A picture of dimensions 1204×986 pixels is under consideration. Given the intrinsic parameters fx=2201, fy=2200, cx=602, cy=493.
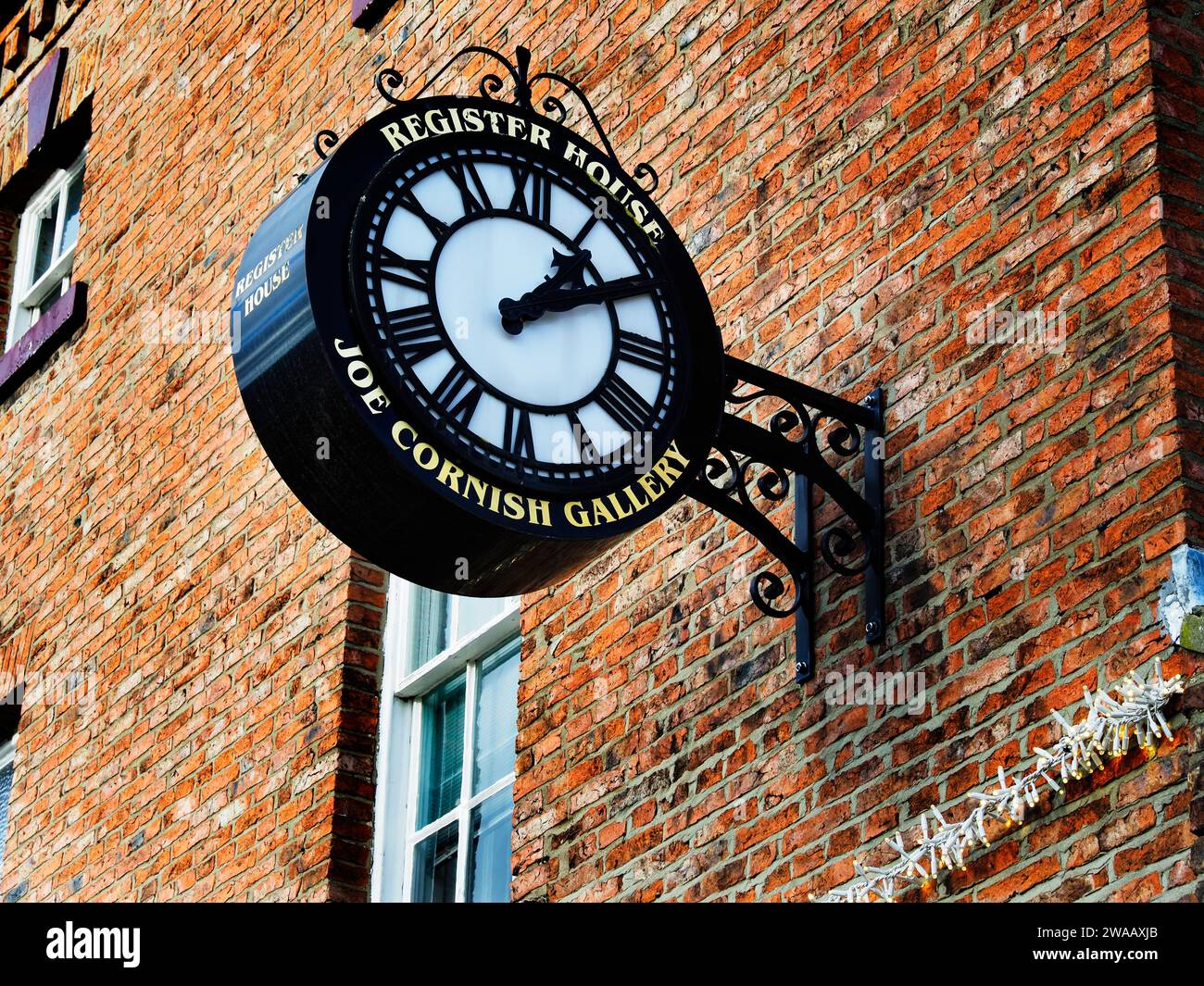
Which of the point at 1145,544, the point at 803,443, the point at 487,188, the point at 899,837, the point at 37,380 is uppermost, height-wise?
the point at 37,380

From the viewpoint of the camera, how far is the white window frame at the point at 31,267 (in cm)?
1088

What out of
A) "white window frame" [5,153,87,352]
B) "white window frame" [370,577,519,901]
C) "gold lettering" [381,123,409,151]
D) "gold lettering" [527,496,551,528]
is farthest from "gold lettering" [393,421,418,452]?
"white window frame" [5,153,87,352]

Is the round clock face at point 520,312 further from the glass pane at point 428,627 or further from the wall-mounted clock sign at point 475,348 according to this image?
the glass pane at point 428,627

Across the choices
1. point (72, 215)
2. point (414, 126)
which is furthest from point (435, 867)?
point (72, 215)

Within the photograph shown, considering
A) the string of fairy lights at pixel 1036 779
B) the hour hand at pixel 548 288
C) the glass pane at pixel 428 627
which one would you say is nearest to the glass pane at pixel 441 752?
the glass pane at pixel 428 627

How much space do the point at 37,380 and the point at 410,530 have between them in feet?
18.7

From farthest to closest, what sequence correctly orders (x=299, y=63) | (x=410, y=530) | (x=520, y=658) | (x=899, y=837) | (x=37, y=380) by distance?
(x=37, y=380), (x=299, y=63), (x=520, y=658), (x=899, y=837), (x=410, y=530)

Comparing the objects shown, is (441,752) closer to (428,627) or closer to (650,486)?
(428,627)

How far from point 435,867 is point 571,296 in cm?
248

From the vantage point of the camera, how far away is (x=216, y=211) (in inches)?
365

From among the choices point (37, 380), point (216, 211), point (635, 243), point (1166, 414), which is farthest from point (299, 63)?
point (1166, 414)

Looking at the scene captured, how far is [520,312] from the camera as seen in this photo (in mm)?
5320

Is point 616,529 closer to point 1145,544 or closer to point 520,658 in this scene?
point 1145,544

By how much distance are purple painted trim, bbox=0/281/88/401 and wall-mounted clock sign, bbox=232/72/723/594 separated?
4.84 m
